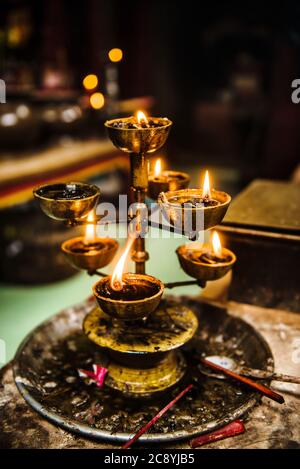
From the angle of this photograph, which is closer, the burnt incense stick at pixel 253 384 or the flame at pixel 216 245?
the burnt incense stick at pixel 253 384

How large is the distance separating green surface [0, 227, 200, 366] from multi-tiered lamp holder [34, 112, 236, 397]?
167cm

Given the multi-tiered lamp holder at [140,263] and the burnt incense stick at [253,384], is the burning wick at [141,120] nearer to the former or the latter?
the multi-tiered lamp holder at [140,263]

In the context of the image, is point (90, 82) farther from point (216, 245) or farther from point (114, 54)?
point (216, 245)

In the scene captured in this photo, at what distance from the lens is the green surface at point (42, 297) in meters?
3.59

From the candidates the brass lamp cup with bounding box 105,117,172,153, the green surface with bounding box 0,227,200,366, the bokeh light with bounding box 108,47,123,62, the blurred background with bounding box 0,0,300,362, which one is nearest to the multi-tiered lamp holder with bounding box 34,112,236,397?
the brass lamp cup with bounding box 105,117,172,153

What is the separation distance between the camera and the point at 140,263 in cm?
165

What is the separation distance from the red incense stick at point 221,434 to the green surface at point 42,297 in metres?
1.98

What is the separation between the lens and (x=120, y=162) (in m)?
5.96

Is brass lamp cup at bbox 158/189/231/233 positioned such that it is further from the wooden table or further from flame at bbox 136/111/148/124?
the wooden table

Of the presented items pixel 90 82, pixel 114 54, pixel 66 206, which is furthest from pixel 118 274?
pixel 114 54

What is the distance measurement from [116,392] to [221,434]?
1.53 feet

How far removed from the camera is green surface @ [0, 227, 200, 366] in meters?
3.59

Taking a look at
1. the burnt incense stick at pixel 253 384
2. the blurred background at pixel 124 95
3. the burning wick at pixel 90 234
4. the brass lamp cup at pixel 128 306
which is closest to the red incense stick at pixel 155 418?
the burnt incense stick at pixel 253 384
